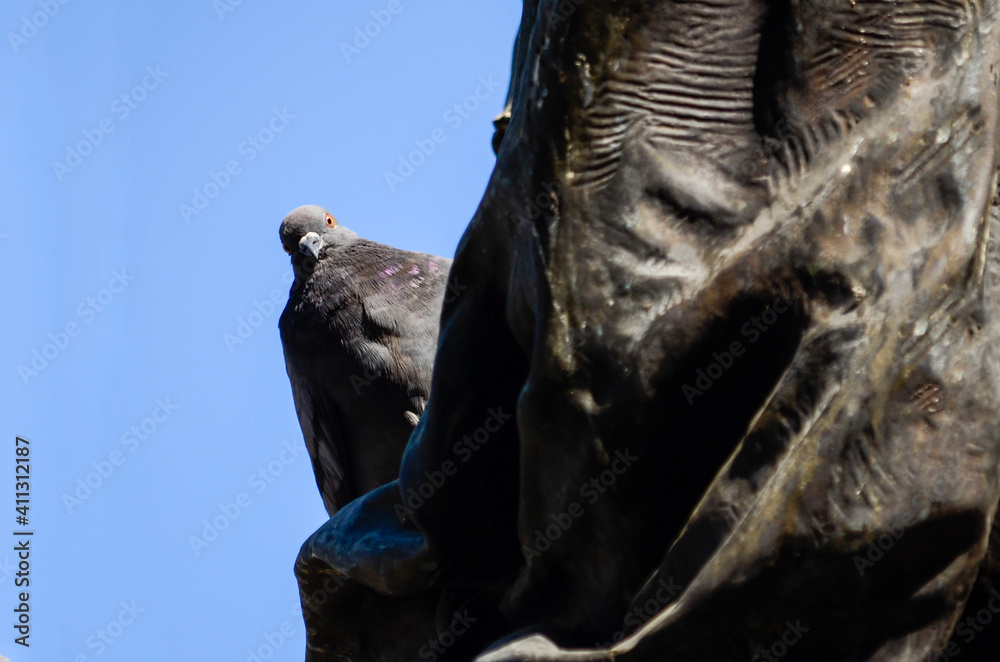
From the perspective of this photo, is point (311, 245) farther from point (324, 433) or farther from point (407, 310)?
point (324, 433)

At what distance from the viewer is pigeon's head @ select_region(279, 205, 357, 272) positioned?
623 cm

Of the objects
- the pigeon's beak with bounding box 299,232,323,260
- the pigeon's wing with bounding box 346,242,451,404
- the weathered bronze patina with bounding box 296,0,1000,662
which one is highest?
the pigeon's beak with bounding box 299,232,323,260

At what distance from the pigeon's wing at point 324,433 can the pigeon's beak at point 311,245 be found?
30.5 inches

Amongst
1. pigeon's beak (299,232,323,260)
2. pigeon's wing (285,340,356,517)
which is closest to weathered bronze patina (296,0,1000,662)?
pigeon's wing (285,340,356,517)

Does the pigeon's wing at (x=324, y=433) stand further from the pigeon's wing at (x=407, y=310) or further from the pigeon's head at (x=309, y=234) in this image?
the pigeon's head at (x=309, y=234)

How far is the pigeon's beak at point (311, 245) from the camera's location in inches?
244

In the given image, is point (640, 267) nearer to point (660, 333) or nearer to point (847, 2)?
point (660, 333)

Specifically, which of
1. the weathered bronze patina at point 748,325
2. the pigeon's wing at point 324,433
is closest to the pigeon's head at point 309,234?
the pigeon's wing at point 324,433

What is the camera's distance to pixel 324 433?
5465mm

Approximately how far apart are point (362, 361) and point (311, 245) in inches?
40.4

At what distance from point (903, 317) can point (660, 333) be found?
343 millimetres

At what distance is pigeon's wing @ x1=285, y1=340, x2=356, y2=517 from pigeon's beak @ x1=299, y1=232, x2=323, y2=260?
78 cm

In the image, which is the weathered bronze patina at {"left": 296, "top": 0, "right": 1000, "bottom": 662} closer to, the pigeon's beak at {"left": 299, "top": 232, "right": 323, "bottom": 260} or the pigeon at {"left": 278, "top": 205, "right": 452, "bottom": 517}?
the pigeon at {"left": 278, "top": 205, "right": 452, "bottom": 517}

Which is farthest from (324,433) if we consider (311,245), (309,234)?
(309,234)
